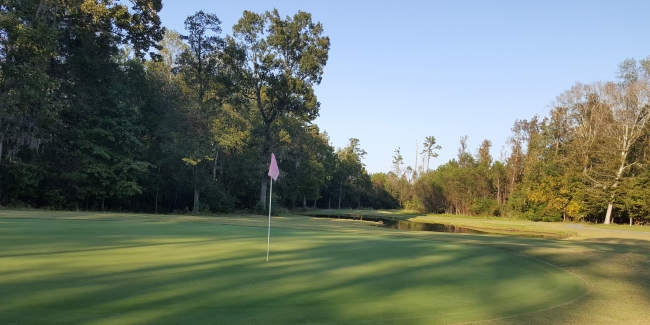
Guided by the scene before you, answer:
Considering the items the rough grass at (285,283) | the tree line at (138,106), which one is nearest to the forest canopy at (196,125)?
the tree line at (138,106)

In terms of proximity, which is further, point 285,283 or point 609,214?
point 609,214

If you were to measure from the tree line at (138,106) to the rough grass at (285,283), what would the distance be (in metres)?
17.9

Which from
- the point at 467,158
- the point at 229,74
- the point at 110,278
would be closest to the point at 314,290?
the point at 110,278

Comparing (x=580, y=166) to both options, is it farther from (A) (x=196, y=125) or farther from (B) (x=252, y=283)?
(B) (x=252, y=283)

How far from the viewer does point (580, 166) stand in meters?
43.5

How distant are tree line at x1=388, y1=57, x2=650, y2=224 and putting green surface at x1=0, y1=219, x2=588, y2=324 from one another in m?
34.9

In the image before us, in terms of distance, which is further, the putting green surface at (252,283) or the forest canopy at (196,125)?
the forest canopy at (196,125)

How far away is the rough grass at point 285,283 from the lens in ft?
18.0

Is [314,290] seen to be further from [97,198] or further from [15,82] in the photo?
[97,198]

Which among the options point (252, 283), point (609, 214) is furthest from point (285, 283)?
point (609, 214)

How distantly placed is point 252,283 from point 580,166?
1809 inches

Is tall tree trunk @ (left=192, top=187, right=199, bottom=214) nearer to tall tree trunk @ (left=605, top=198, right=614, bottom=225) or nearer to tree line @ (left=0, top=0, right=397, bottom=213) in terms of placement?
tree line @ (left=0, top=0, right=397, bottom=213)

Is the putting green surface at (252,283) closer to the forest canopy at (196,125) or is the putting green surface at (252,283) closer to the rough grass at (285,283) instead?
the rough grass at (285,283)

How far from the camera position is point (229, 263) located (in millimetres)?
8930
